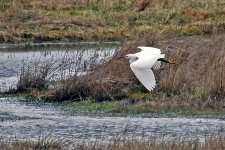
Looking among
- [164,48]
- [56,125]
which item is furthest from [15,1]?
[56,125]

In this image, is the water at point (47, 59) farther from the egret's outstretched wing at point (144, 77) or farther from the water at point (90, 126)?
the egret's outstretched wing at point (144, 77)

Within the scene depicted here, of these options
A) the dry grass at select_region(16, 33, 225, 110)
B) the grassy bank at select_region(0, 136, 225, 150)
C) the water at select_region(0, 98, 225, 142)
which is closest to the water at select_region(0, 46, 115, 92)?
the dry grass at select_region(16, 33, 225, 110)

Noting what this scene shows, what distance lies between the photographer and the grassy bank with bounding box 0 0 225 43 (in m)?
30.8

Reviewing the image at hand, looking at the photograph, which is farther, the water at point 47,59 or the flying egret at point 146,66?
the water at point 47,59

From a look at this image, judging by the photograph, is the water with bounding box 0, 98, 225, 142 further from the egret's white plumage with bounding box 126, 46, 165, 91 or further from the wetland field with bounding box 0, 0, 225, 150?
the egret's white plumage with bounding box 126, 46, 165, 91

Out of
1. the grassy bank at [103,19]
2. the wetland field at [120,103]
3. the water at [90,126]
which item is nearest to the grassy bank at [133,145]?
the wetland field at [120,103]

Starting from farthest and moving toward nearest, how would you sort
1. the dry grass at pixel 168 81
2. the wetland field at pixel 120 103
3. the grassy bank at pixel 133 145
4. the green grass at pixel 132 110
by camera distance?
the dry grass at pixel 168 81
the green grass at pixel 132 110
the wetland field at pixel 120 103
the grassy bank at pixel 133 145

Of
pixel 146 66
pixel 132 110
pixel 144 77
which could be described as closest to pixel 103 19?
pixel 132 110

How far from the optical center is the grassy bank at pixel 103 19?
3083 centimetres

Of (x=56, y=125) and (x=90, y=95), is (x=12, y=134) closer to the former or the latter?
(x=56, y=125)

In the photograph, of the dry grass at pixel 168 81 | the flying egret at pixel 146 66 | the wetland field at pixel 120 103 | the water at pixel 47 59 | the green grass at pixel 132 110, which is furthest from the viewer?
the water at pixel 47 59

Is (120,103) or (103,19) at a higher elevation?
(120,103)

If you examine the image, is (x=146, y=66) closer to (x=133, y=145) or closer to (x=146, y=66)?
(x=146, y=66)

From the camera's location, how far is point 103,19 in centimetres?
3306
